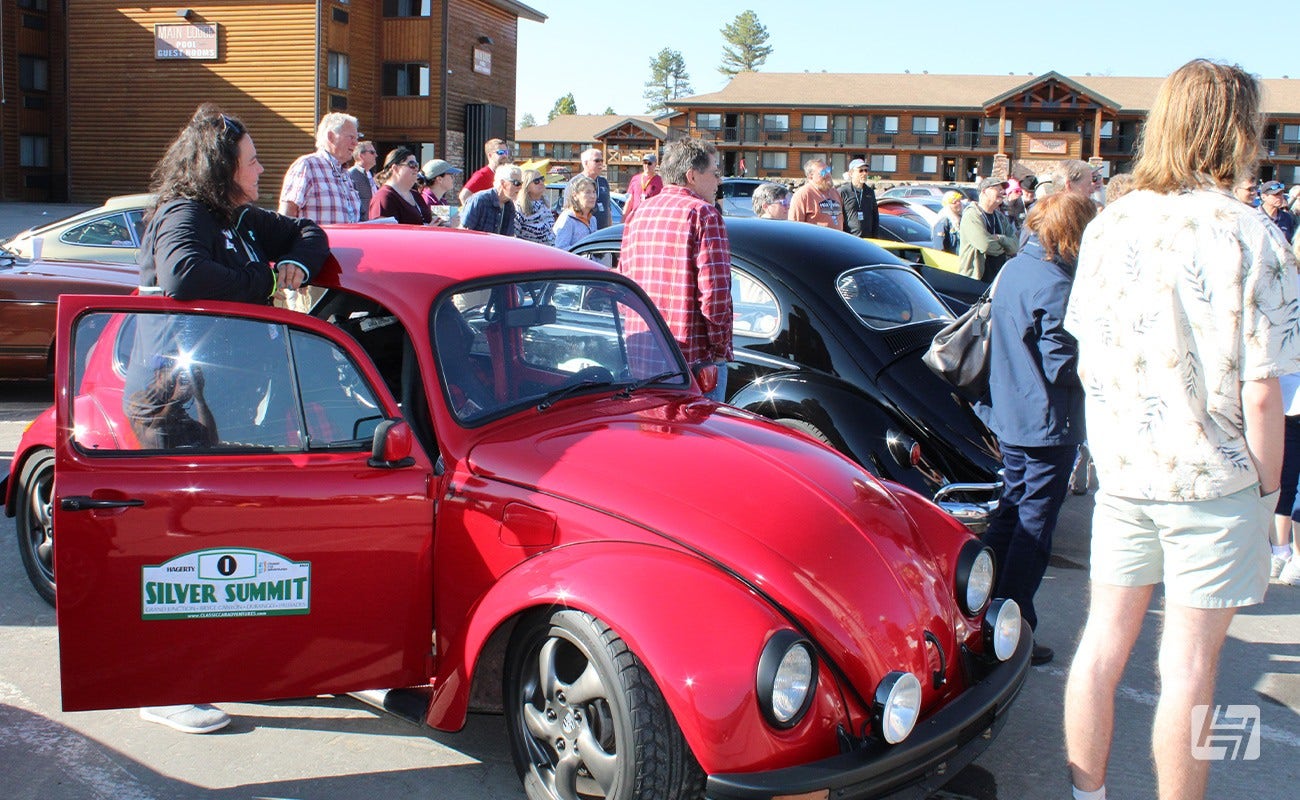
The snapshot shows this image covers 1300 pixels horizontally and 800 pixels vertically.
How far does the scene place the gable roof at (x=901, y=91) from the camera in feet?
213

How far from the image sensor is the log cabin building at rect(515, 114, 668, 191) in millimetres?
66856

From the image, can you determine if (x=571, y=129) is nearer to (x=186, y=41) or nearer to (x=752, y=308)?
(x=186, y=41)

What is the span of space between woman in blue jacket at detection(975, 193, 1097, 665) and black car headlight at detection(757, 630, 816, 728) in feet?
6.13

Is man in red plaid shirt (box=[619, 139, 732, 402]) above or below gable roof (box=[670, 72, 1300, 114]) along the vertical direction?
below

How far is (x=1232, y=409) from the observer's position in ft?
8.87

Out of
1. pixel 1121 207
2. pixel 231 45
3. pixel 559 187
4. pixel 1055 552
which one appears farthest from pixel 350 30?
pixel 1121 207

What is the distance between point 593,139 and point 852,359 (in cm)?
7400

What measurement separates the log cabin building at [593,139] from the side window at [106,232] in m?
53.6

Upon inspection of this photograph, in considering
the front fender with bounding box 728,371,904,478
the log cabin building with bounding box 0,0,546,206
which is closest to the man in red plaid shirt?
the front fender with bounding box 728,371,904,478

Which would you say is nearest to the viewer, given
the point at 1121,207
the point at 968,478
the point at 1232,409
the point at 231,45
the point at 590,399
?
the point at 1232,409

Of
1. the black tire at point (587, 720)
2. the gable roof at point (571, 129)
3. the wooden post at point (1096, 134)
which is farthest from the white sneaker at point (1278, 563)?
the gable roof at point (571, 129)

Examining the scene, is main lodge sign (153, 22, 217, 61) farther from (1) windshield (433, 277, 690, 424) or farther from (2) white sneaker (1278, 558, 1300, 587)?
(2) white sneaker (1278, 558, 1300, 587)

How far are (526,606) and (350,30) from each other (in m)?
33.5

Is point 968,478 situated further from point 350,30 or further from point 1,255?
point 350,30
